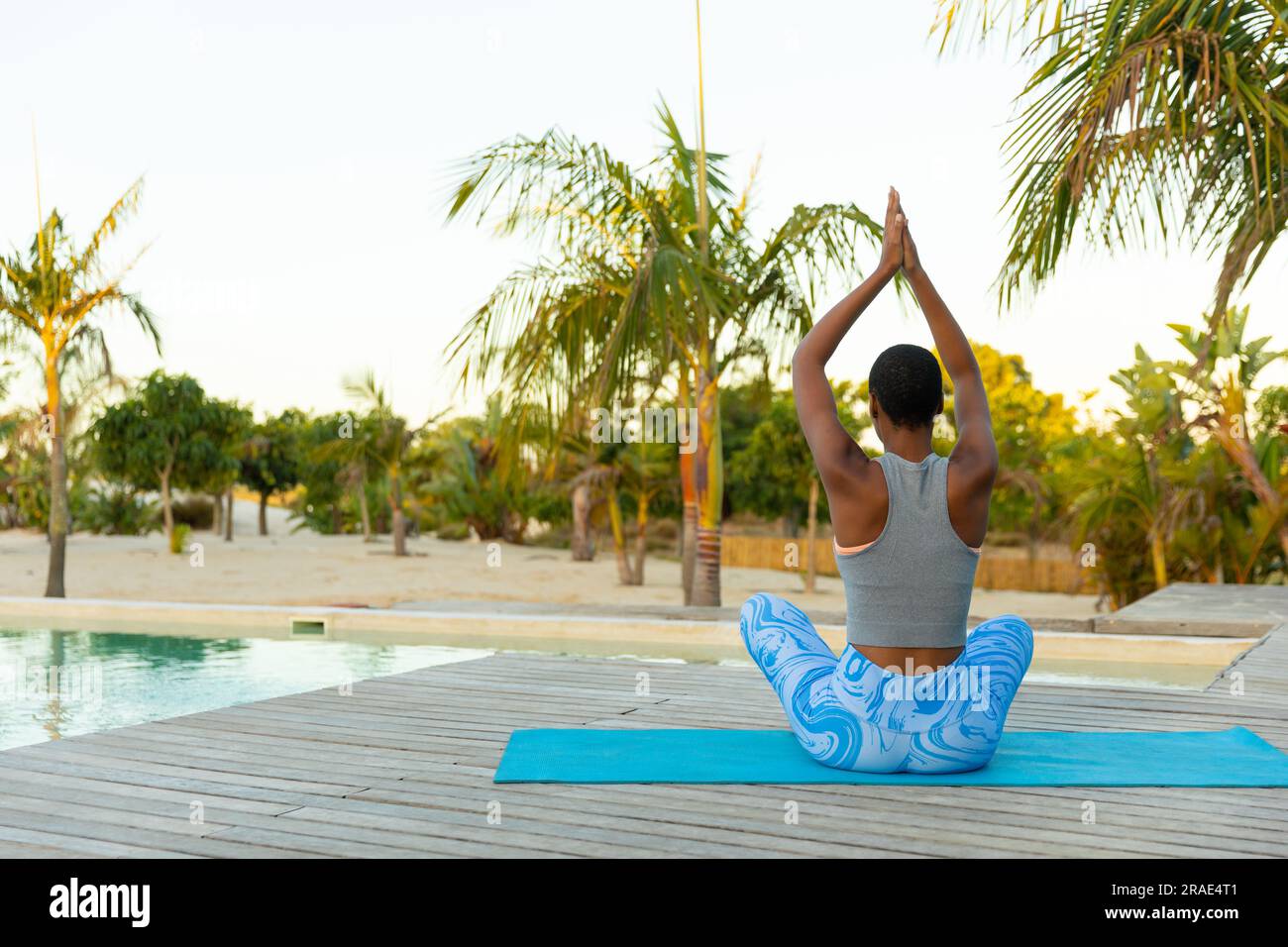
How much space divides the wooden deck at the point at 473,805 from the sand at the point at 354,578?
7.94 meters

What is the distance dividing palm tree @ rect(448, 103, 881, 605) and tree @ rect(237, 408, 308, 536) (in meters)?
19.4

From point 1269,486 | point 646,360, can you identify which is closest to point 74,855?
point 646,360

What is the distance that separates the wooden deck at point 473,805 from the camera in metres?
2.64

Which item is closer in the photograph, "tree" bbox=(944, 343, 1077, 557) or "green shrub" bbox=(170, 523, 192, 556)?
"green shrub" bbox=(170, 523, 192, 556)

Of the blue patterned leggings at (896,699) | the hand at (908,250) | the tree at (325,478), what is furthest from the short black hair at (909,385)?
the tree at (325,478)

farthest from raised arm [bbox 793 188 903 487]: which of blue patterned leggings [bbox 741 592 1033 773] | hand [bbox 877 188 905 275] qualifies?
blue patterned leggings [bbox 741 592 1033 773]

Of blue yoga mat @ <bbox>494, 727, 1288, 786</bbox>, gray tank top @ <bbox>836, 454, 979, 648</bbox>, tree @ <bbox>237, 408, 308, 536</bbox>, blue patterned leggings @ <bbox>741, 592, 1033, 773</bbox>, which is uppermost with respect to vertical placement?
tree @ <bbox>237, 408, 308, 536</bbox>

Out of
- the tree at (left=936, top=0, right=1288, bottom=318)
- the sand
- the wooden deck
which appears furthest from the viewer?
the sand

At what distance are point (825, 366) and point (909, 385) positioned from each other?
8.5 inches

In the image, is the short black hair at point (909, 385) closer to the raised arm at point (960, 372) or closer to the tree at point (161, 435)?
the raised arm at point (960, 372)

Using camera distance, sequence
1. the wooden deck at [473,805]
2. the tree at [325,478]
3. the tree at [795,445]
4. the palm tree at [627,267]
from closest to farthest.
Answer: the wooden deck at [473,805] < the palm tree at [627,267] < the tree at [795,445] < the tree at [325,478]

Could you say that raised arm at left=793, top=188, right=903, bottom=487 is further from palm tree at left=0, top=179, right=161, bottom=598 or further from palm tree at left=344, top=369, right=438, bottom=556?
palm tree at left=344, top=369, right=438, bottom=556

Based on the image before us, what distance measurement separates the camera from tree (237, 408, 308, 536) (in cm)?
2816
